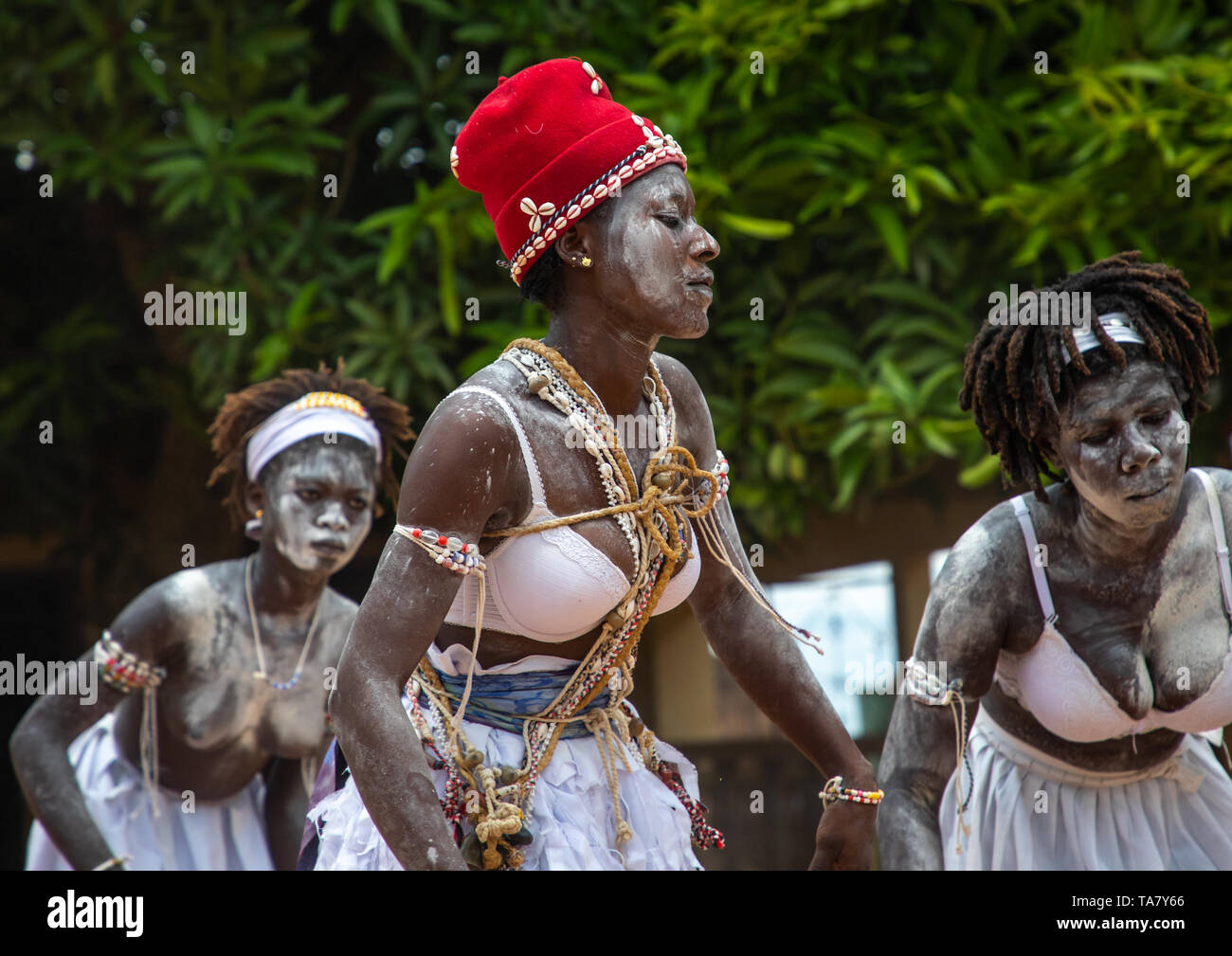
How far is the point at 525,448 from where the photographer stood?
2.49 metres

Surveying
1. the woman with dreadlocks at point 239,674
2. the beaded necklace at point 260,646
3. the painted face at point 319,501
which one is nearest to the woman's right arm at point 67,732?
the woman with dreadlocks at point 239,674

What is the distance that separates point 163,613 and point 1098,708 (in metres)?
2.45

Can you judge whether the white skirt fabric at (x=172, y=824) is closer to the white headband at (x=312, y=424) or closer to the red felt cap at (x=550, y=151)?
the white headband at (x=312, y=424)

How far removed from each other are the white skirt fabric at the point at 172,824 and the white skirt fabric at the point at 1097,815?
209 cm

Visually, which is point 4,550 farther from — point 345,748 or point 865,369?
point 345,748

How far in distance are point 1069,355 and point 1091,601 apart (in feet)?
1.61

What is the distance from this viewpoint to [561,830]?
2.51m

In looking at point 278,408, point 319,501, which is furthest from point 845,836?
point 278,408

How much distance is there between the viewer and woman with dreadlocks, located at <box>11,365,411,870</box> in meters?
4.25

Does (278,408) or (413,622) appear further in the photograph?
(278,408)

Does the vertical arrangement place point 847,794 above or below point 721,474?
below

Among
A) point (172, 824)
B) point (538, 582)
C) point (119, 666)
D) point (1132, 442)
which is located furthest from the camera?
point (172, 824)

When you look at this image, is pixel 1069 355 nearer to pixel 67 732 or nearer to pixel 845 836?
pixel 845 836

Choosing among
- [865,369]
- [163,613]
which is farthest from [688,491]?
[865,369]
